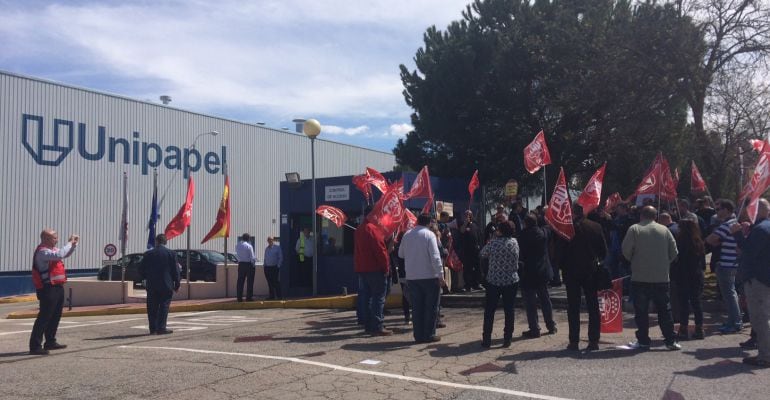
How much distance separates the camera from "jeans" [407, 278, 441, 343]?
9164mm

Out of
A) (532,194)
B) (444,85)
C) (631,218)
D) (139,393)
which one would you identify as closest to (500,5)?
(444,85)

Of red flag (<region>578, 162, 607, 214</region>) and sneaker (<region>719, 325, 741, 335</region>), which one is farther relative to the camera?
red flag (<region>578, 162, 607, 214</region>)

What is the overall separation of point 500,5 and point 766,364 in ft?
65.8

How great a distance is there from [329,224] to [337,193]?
2.73 ft

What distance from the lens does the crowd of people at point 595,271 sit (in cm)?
768

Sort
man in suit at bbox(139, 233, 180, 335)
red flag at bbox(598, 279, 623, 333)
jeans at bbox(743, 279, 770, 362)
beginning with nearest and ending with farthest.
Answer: jeans at bbox(743, 279, 770, 362), red flag at bbox(598, 279, 623, 333), man in suit at bbox(139, 233, 180, 335)

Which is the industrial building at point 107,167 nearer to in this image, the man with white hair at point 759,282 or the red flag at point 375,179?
the red flag at point 375,179

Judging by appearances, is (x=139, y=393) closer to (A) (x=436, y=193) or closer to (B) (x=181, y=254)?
(A) (x=436, y=193)

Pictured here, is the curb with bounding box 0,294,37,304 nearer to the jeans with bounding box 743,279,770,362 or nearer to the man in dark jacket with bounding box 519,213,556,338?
the man in dark jacket with bounding box 519,213,556,338

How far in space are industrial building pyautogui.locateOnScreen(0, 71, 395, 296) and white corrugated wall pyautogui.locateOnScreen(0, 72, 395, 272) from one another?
0.04 meters

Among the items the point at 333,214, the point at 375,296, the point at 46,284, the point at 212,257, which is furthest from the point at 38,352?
the point at 212,257

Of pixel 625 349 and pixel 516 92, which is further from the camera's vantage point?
pixel 516 92

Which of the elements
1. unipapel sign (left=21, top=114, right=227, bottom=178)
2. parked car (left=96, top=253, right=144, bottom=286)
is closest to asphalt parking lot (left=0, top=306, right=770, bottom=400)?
parked car (left=96, top=253, right=144, bottom=286)

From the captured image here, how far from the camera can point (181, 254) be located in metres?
24.2
